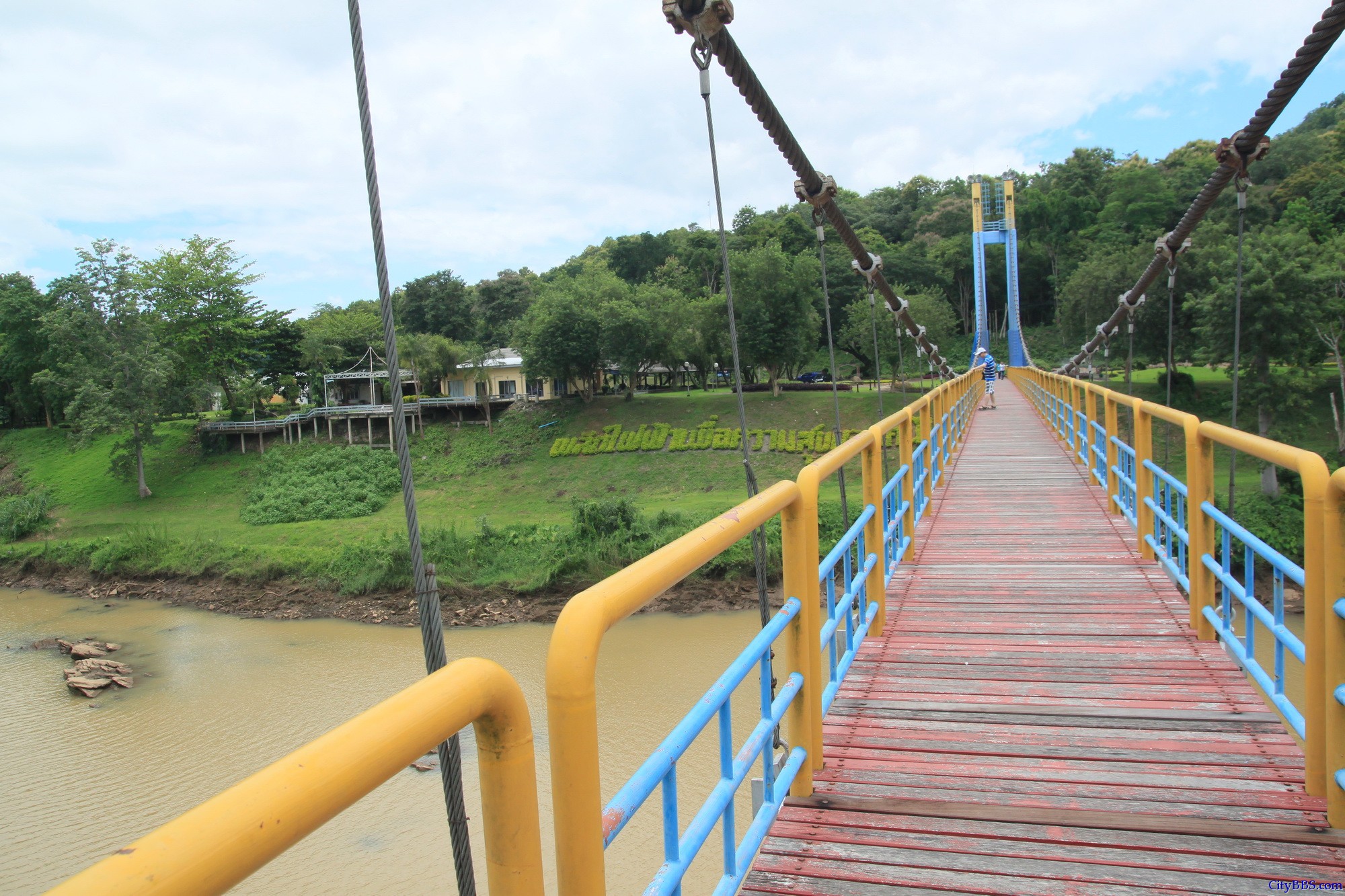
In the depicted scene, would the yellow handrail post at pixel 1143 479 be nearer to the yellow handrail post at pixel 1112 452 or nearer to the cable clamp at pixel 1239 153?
the yellow handrail post at pixel 1112 452

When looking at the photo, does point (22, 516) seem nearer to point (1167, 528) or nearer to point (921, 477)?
point (921, 477)

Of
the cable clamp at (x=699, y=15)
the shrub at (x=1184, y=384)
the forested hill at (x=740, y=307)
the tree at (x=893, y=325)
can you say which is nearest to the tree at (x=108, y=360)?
the forested hill at (x=740, y=307)

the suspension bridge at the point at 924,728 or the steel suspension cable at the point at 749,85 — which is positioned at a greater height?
the steel suspension cable at the point at 749,85

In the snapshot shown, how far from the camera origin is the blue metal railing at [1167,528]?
12.8ft

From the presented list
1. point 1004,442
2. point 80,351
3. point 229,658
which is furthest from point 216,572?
point 1004,442

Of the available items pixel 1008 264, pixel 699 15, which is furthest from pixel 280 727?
pixel 1008 264

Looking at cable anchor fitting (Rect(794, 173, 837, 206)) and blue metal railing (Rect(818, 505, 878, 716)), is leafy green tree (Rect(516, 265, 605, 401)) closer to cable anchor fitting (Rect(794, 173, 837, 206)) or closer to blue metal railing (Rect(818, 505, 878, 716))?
cable anchor fitting (Rect(794, 173, 837, 206))

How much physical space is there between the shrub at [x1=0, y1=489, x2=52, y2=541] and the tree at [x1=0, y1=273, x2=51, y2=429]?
9531 mm

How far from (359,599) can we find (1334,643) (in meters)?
19.1

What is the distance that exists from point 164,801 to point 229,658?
5.92 meters

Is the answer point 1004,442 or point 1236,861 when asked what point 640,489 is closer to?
point 1004,442

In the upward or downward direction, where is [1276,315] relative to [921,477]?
upward

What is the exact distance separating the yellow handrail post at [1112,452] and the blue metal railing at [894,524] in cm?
188

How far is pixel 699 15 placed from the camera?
13.9ft
